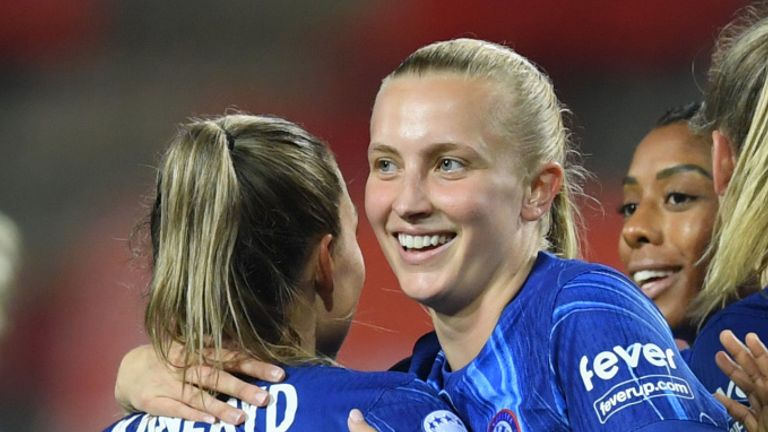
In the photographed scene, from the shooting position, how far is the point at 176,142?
1887mm

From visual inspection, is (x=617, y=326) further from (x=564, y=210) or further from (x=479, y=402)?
(x=564, y=210)

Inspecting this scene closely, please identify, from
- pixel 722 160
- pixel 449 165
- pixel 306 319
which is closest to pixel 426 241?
pixel 449 165

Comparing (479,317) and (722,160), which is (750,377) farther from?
(722,160)

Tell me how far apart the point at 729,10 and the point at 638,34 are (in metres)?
0.42

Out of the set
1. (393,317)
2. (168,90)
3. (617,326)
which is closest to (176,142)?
(617,326)

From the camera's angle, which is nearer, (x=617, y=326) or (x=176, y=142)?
(x=617, y=326)

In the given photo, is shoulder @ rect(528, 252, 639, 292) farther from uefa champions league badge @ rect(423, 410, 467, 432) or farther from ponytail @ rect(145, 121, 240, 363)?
ponytail @ rect(145, 121, 240, 363)

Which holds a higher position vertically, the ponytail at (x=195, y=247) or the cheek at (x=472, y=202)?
the cheek at (x=472, y=202)

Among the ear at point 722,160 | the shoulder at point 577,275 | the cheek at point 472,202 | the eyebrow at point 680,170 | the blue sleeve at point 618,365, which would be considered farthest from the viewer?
the eyebrow at point 680,170

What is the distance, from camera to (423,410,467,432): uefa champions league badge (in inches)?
65.7

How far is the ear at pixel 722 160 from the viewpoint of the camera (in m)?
2.20

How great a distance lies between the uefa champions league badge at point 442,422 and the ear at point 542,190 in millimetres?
351

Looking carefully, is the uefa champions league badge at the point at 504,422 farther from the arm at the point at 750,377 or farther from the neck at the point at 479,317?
the arm at the point at 750,377

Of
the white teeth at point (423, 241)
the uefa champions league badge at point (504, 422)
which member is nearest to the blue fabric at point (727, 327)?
the uefa champions league badge at point (504, 422)
